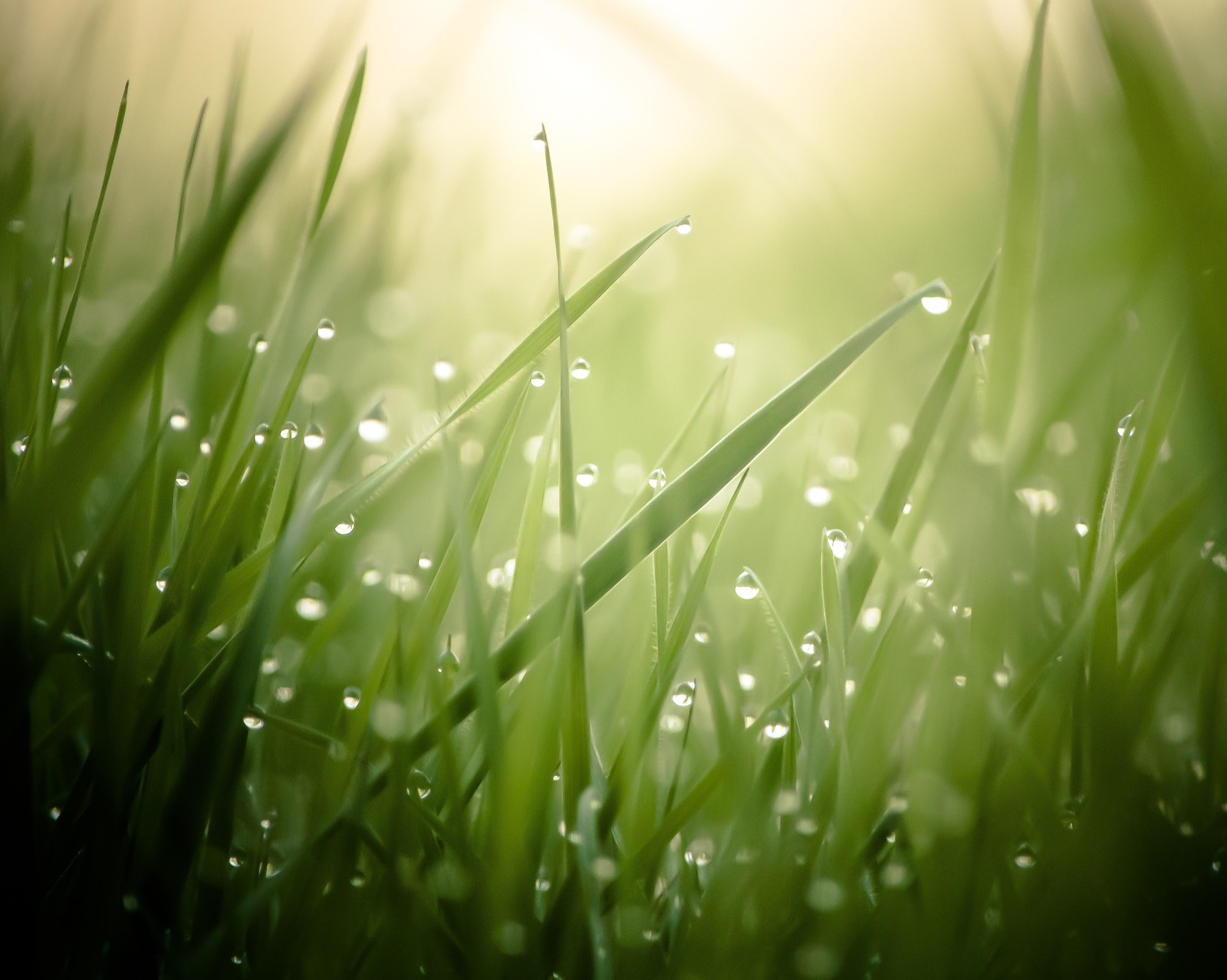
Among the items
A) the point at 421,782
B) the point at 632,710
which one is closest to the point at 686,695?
the point at 632,710

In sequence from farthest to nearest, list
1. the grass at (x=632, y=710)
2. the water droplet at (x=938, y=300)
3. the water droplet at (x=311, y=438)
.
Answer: the water droplet at (x=311, y=438) → the water droplet at (x=938, y=300) → the grass at (x=632, y=710)

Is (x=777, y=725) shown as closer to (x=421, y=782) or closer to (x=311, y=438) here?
(x=421, y=782)

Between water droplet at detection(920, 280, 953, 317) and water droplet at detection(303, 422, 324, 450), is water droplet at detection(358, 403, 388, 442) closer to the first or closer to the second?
water droplet at detection(303, 422, 324, 450)

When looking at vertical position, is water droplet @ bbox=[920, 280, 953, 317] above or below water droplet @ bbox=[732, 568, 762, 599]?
above

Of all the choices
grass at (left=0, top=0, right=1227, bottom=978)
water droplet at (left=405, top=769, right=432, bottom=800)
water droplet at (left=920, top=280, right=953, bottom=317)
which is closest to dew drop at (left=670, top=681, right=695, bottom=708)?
grass at (left=0, top=0, right=1227, bottom=978)

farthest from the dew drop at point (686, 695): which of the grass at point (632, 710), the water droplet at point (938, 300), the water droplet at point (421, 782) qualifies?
the water droplet at point (938, 300)

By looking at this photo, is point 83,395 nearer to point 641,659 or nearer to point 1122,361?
point 641,659

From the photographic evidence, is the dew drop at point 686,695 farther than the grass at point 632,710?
Yes

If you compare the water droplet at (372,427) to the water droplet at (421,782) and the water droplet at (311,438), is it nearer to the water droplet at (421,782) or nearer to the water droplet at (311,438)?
the water droplet at (311,438)

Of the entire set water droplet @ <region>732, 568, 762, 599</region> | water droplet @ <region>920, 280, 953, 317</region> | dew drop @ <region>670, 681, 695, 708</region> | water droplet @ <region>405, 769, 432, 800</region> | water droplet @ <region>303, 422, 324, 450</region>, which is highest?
water droplet @ <region>920, 280, 953, 317</region>
